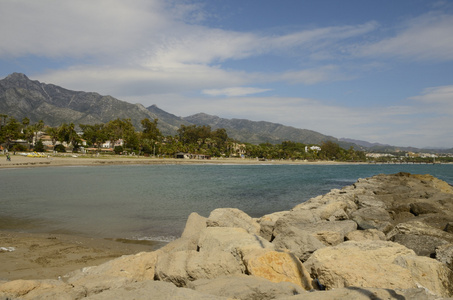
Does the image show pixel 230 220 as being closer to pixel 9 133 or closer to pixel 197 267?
pixel 197 267

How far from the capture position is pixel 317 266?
17.1ft

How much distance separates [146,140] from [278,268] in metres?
108

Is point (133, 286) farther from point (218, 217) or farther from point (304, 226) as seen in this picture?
point (304, 226)

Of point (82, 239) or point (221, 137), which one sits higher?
point (221, 137)

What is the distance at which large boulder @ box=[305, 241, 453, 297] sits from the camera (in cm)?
483

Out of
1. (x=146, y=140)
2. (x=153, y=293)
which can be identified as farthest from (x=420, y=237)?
(x=146, y=140)

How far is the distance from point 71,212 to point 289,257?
14.3 m

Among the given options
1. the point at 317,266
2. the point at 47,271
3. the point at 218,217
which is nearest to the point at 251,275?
the point at 317,266

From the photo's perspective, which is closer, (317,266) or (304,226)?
(317,266)

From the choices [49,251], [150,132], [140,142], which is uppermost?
[150,132]

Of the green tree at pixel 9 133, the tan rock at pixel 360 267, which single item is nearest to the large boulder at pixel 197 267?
the tan rock at pixel 360 267

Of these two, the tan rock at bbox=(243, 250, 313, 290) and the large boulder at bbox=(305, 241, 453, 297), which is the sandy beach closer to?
the tan rock at bbox=(243, 250, 313, 290)

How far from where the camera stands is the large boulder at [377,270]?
4828 millimetres

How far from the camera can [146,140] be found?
109m
